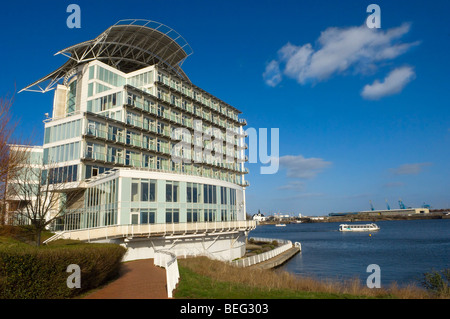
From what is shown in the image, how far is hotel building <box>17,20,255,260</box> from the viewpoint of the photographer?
29.0 metres

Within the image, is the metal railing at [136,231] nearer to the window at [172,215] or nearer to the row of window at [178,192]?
the window at [172,215]

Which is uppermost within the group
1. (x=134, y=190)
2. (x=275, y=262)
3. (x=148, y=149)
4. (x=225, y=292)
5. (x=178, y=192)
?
(x=148, y=149)

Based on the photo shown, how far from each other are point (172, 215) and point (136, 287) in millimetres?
16343

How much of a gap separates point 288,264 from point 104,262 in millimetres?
33160

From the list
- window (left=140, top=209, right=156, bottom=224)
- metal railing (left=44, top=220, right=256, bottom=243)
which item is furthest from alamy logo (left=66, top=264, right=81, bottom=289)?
window (left=140, top=209, right=156, bottom=224)

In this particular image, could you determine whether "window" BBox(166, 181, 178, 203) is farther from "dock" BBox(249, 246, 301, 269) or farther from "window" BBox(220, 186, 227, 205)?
"dock" BBox(249, 246, 301, 269)

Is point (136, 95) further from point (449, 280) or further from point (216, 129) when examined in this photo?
point (449, 280)

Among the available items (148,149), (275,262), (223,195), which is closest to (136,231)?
(223,195)

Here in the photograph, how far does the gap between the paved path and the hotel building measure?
8.53 m

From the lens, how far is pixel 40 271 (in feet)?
35.0

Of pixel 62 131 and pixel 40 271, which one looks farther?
pixel 62 131

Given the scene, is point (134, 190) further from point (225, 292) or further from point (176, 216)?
point (225, 292)

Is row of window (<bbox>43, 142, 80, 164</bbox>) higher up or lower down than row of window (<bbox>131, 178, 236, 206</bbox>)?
higher up

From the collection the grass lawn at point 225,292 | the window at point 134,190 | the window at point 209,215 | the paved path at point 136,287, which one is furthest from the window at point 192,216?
the grass lawn at point 225,292
